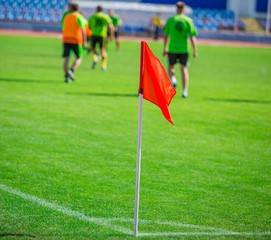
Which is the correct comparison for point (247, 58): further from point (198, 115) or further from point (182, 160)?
point (182, 160)

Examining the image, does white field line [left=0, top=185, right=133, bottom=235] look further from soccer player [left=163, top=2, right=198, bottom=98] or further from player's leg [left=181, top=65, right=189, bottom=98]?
soccer player [left=163, top=2, right=198, bottom=98]

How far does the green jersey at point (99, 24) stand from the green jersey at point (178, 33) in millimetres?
7337

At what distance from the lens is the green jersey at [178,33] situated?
1788 cm

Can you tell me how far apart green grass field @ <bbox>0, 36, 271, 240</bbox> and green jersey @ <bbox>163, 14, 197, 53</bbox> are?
1192mm

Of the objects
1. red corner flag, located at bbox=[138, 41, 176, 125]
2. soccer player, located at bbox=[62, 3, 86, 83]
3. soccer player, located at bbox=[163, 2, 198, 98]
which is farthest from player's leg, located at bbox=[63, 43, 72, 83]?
red corner flag, located at bbox=[138, 41, 176, 125]

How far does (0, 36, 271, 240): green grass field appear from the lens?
7.16 metres

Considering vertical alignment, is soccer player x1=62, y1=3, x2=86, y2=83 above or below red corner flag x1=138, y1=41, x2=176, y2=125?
below

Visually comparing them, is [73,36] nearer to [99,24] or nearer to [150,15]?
[99,24]

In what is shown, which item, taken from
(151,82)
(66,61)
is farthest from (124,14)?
(151,82)

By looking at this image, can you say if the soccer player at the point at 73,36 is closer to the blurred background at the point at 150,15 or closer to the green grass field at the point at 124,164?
the green grass field at the point at 124,164

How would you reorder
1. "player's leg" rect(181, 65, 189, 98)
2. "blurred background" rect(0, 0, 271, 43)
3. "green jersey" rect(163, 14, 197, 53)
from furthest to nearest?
"blurred background" rect(0, 0, 271, 43) → "green jersey" rect(163, 14, 197, 53) → "player's leg" rect(181, 65, 189, 98)

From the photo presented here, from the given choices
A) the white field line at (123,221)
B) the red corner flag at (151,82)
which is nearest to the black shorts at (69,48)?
the white field line at (123,221)

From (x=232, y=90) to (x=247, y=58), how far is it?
15365mm

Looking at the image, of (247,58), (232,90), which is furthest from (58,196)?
(247,58)
